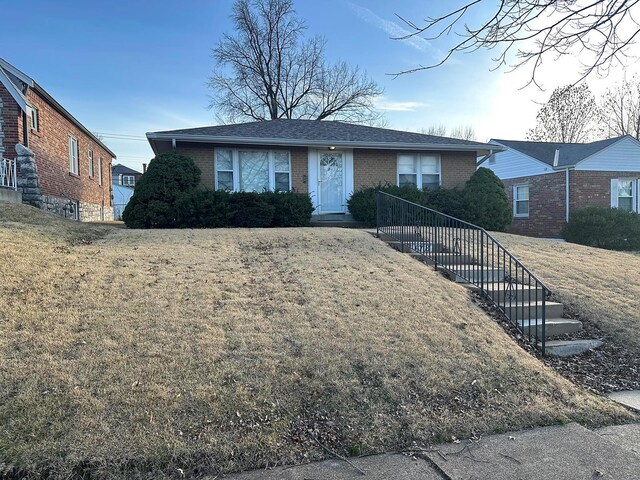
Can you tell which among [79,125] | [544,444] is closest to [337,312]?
[544,444]

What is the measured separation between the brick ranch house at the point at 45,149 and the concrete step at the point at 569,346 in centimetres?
1277

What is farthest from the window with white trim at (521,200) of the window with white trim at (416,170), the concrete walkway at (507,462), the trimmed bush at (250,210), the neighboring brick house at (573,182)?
the concrete walkway at (507,462)

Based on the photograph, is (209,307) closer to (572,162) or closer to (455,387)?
(455,387)

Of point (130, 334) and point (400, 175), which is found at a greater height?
point (400, 175)

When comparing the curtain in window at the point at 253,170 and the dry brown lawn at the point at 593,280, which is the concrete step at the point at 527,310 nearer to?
the dry brown lawn at the point at 593,280

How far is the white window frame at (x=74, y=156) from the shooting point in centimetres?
1731

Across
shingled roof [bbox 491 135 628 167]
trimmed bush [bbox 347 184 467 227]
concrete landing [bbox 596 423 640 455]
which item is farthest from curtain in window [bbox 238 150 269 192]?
shingled roof [bbox 491 135 628 167]

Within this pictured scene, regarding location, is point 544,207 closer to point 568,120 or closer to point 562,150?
point 562,150

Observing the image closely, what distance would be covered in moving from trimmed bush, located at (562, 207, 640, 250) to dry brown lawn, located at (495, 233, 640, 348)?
5103 millimetres

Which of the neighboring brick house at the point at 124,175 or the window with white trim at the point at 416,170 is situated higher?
the neighboring brick house at the point at 124,175

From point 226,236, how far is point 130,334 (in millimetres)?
5153

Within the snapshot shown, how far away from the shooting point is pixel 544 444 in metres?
3.33

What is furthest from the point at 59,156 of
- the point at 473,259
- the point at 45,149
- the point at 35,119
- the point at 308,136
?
the point at 473,259

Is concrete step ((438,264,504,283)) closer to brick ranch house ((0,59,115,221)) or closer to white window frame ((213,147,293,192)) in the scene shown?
white window frame ((213,147,293,192))
